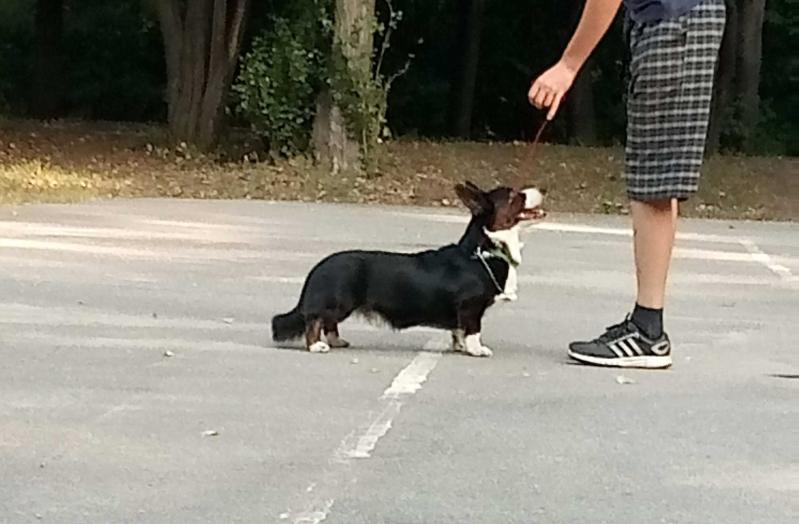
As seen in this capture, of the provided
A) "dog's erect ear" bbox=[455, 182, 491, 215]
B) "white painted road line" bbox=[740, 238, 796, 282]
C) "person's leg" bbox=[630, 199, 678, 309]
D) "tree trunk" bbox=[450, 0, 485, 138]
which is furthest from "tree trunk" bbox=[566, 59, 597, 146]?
"person's leg" bbox=[630, 199, 678, 309]

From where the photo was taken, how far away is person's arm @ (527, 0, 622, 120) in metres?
7.00

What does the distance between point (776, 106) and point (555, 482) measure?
3200 cm

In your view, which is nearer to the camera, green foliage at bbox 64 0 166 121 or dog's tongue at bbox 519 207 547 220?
dog's tongue at bbox 519 207 547 220

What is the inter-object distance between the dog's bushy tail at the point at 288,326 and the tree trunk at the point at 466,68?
27648mm

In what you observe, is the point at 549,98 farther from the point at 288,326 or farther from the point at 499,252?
the point at 288,326

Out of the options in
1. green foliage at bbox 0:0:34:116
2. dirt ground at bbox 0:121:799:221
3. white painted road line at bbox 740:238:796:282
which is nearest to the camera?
white painted road line at bbox 740:238:796:282

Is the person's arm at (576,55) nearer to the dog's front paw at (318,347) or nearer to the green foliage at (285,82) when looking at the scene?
the dog's front paw at (318,347)

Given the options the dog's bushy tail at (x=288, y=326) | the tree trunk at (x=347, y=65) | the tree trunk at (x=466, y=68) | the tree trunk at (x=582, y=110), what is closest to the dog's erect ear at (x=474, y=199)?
the dog's bushy tail at (x=288, y=326)

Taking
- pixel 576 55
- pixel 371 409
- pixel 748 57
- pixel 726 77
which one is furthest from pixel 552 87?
pixel 748 57

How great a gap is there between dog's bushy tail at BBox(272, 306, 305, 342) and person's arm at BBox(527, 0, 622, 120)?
1.37m

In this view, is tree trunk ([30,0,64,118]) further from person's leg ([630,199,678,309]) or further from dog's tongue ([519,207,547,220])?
person's leg ([630,199,678,309])

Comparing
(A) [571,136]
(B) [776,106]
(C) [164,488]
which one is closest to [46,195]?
(C) [164,488]

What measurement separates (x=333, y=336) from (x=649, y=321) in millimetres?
1334

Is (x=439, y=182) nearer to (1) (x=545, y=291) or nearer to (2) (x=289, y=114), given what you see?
(2) (x=289, y=114)
